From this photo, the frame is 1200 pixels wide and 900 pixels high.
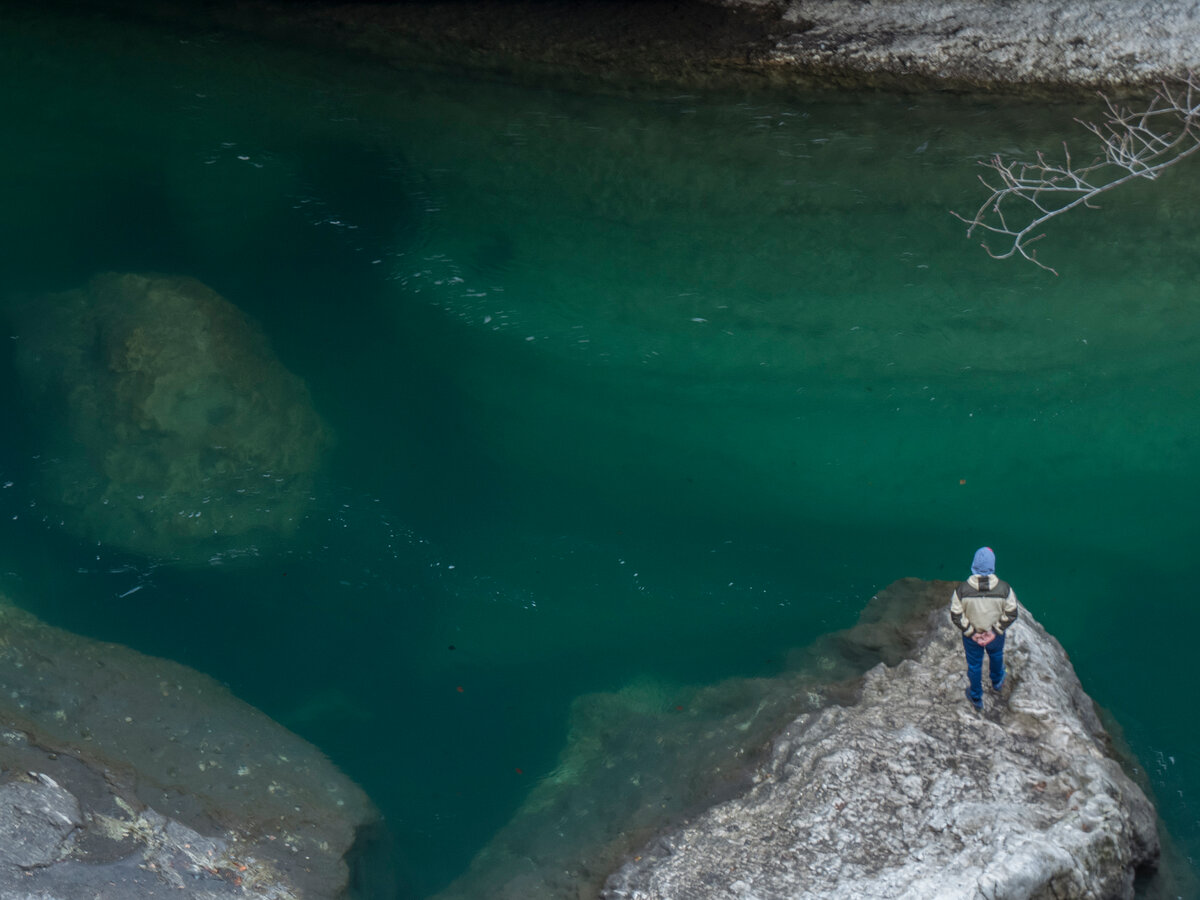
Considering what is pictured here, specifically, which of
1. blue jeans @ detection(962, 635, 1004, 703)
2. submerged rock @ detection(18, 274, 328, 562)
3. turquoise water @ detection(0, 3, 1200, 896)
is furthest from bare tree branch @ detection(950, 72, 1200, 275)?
submerged rock @ detection(18, 274, 328, 562)

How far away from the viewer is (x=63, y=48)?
8523 millimetres

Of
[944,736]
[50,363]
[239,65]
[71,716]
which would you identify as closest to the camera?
[944,736]

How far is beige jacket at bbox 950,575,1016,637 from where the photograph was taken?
3.89 meters

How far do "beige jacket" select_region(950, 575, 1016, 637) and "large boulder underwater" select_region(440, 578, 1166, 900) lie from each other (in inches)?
23.1

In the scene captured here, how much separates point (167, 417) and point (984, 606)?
5149mm

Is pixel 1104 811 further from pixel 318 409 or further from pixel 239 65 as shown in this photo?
pixel 239 65

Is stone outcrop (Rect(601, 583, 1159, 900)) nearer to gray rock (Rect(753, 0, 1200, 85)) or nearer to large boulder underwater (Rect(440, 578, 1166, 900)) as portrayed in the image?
large boulder underwater (Rect(440, 578, 1166, 900))

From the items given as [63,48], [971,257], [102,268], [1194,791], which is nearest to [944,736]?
[1194,791]

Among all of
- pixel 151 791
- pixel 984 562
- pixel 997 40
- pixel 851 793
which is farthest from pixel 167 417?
pixel 997 40

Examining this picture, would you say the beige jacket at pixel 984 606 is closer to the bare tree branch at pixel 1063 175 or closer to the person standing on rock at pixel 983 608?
the person standing on rock at pixel 983 608

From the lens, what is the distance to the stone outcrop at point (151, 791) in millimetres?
3805

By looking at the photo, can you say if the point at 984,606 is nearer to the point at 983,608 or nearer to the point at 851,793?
the point at 983,608

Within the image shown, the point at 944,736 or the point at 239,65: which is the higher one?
the point at 239,65

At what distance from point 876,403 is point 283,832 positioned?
14.8ft
